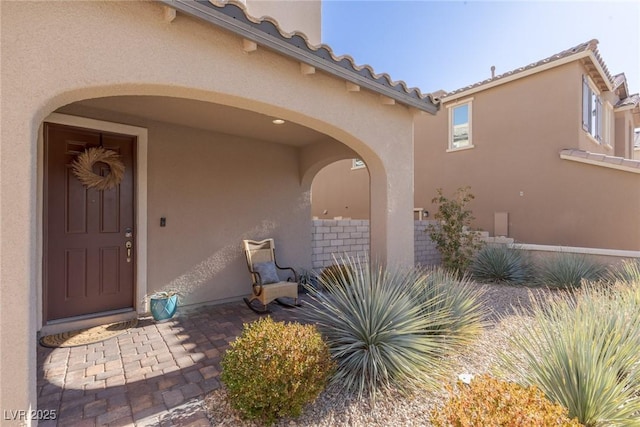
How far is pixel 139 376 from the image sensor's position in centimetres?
394

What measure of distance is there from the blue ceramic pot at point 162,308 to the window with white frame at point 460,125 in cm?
1235

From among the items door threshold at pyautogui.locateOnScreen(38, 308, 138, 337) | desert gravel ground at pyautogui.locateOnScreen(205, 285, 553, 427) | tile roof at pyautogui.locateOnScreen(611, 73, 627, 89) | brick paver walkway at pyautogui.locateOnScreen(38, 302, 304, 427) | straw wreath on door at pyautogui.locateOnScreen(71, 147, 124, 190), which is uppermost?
tile roof at pyautogui.locateOnScreen(611, 73, 627, 89)

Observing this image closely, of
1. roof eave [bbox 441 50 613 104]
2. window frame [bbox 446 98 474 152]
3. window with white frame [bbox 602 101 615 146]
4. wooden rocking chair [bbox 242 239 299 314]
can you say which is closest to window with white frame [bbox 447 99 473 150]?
window frame [bbox 446 98 474 152]

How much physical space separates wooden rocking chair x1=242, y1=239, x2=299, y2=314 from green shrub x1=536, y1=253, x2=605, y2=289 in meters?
6.63

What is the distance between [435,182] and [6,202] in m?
14.0

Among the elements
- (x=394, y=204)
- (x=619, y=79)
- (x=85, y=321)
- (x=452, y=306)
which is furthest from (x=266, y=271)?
(x=619, y=79)

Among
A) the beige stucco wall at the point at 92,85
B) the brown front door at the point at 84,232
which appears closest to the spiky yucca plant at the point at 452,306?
the beige stucco wall at the point at 92,85

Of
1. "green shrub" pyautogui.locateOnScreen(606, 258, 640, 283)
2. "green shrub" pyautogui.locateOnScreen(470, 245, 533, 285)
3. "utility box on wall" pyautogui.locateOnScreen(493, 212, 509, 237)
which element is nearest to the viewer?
"green shrub" pyautogui.locateOnScreen(606, 258, 640, 283)

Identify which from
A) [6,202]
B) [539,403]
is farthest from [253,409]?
[6,202]

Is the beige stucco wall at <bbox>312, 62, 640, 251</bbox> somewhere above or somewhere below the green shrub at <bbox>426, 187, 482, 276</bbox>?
above

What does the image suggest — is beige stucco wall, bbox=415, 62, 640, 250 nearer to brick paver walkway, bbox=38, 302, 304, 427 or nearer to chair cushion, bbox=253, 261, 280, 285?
chair cushion, bbox=253, 261, 280, 285

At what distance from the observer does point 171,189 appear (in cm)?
649

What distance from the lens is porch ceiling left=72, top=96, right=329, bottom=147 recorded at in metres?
5.38

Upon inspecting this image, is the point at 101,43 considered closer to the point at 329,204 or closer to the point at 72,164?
the point at 72,164
